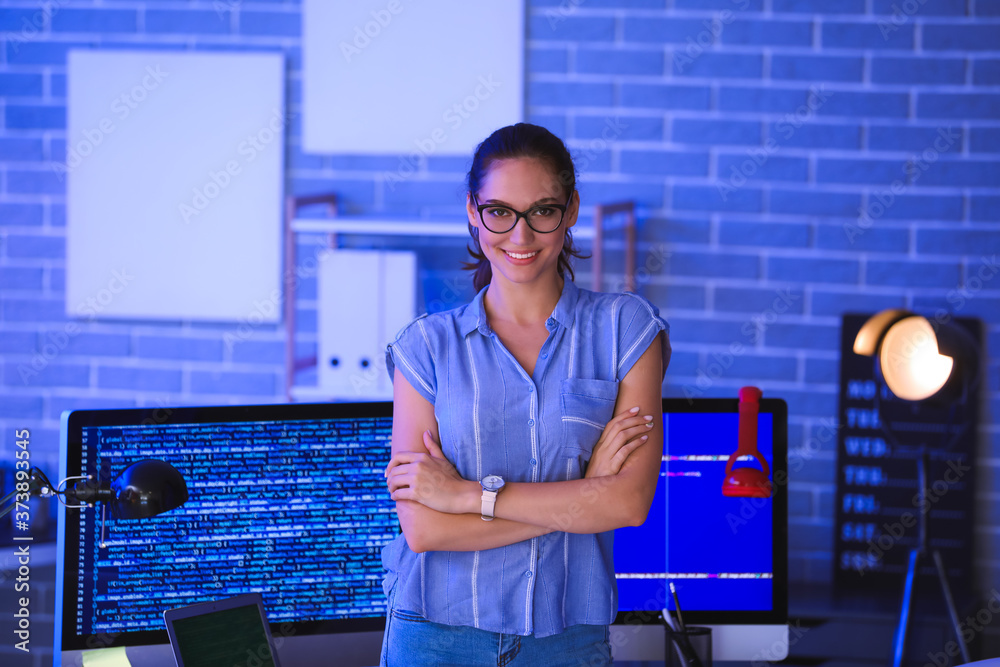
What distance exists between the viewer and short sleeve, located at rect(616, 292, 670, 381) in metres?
1.29

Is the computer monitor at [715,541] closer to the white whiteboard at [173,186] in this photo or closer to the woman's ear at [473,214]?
the woman's ear at [473,214]

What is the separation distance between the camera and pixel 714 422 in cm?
146

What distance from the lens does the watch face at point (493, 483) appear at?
1209 millimetres

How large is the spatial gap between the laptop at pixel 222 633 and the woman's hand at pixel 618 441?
20.3 inches

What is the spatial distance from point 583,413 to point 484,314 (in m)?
0.21

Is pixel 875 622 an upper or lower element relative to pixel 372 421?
lower

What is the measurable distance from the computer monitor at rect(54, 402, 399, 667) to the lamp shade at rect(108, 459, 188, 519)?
9.0 inches

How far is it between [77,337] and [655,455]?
7.90 ft

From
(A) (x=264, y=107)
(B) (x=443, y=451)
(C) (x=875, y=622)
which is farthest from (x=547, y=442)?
(A) (x=264, y=107)

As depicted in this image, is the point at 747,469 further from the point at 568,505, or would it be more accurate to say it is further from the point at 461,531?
the point at 461,531

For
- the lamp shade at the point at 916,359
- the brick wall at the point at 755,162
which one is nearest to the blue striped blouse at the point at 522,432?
the lamp shade at the point at 916,359

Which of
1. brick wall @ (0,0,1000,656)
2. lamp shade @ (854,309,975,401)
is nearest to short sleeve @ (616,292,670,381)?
lamp shade @ (854,309,975,401)

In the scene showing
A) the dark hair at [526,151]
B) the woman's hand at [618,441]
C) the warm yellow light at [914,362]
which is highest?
the dark hair at [526,151]

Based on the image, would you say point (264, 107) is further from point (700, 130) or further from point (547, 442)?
point (547, 442)
